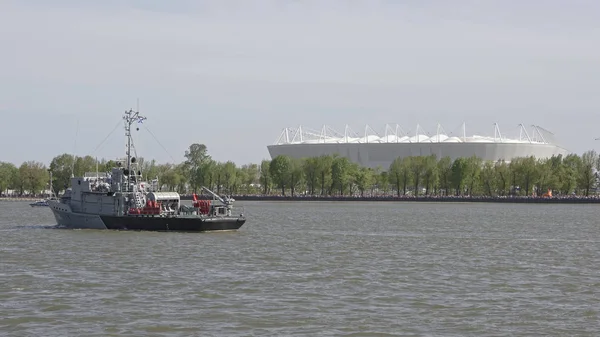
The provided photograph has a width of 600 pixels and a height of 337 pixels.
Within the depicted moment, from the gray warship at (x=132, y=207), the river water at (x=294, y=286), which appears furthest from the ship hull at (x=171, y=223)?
the river water at (x=294, y=286)

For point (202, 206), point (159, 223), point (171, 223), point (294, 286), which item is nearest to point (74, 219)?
point (159, 223)

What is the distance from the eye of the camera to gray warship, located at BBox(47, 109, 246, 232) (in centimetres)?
7812

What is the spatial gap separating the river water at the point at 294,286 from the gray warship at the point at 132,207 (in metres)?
4.44

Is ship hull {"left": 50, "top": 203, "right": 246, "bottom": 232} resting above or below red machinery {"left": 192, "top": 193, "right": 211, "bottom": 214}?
below

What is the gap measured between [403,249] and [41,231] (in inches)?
1385

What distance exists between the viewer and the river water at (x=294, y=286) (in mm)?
32688

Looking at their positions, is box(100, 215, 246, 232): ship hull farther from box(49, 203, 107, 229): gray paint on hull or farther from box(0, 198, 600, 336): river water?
box(0, 198, 600, 336): river water

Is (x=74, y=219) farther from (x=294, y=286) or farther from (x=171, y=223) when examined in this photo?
(x=294, y=286)

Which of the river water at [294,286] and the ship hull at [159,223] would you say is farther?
the ship hull at [159,223]

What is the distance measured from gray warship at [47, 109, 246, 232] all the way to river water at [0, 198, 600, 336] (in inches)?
175

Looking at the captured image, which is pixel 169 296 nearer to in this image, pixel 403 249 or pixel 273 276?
pixel 273 276

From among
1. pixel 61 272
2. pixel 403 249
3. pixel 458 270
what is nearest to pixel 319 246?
pixel 403 249

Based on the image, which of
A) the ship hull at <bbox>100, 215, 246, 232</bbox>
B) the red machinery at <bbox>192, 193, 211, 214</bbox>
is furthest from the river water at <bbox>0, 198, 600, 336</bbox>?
the red machinery at <bbox>192, 193, 211, 214</bbox>

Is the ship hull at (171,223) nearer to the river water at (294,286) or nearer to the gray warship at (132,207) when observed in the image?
the gray warship at (132,207)
